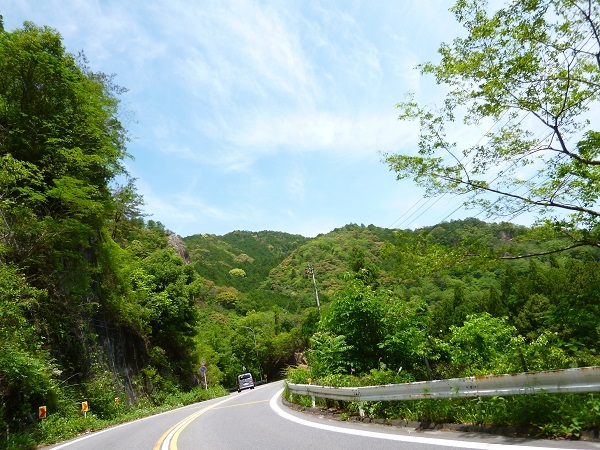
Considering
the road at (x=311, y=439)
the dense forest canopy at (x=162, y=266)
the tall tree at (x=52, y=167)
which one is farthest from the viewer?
the tall tree at (x=52, y=167)

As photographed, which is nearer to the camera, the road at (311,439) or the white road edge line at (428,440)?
the white road edge line at (428,440)

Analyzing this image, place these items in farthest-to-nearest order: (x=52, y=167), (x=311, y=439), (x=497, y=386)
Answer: (x=52, y=167) < (x=311, y=439) < (x=497, y=386)

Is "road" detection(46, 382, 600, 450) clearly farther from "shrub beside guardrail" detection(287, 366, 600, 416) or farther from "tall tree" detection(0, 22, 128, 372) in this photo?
"tall tree" detection(0, 22, 128, 372)

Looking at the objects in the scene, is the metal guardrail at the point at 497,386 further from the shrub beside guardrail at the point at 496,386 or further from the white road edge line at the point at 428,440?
the white road edge line at the point at 428,440

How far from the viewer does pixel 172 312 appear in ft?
102

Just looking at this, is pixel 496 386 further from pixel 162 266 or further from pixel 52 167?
pixel 162 266

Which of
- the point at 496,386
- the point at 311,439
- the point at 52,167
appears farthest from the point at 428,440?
the point at 52,167

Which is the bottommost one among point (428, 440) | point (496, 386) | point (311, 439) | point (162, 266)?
point (311, 439)

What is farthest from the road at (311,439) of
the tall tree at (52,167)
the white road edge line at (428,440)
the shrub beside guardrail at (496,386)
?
the tall tree at (52,167)

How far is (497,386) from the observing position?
4.69 metres

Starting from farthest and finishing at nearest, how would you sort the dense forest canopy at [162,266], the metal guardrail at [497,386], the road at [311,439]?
the dense forest canopy at [162,266] → the road at [311,439] → the metal guardrail at [497,386]

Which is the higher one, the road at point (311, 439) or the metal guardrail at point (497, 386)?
the metal guardrail at point (497, 386)

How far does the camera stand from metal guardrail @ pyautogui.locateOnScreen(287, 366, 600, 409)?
382cm

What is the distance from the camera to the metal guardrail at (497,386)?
12.5ft
